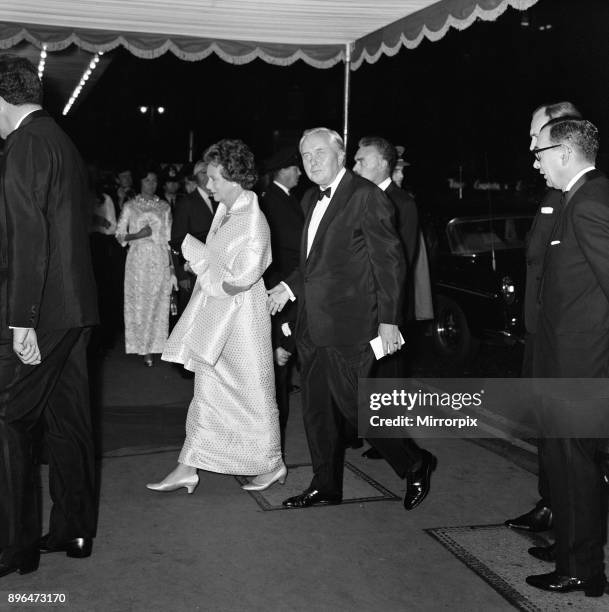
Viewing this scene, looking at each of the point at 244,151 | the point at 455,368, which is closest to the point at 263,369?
the point at 244,151

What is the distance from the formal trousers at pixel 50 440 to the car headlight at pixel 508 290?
20.7 feet

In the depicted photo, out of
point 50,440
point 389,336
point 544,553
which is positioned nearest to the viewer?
point 50,440

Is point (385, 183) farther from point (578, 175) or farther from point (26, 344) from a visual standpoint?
point (26, 344)

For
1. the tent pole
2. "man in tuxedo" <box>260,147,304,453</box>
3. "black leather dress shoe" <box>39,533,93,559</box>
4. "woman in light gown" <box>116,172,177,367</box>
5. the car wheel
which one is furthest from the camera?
the car wheel

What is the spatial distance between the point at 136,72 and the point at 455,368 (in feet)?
89.9

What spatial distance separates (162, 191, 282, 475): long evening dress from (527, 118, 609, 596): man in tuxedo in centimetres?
179

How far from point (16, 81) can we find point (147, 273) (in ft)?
19.1

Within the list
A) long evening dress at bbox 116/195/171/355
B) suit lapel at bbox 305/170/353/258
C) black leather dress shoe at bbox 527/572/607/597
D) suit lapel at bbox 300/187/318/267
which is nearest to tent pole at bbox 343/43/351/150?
long evening dress at bbox 116/195/171/355

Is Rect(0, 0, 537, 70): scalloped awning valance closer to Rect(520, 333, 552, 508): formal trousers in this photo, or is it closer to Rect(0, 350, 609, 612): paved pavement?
Rect(520, 333, 552, 508): formal trousers

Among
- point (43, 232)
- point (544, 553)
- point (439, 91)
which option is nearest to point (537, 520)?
point (544, 553)

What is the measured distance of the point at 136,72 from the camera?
113 feet

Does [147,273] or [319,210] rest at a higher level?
[319,210]

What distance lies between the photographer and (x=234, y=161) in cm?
500

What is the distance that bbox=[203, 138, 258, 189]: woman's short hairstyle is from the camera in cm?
499
